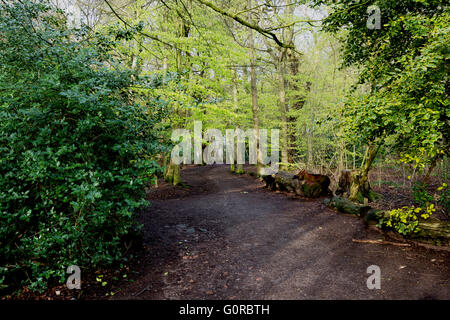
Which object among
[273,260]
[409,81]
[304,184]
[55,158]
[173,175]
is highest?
[409,81]

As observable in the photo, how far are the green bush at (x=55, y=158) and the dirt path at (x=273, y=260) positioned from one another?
3.52ft

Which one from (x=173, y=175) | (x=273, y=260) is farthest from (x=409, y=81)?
(x=173, y=175)

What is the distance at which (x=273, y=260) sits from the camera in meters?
4.23

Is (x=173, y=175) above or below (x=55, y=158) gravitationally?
below

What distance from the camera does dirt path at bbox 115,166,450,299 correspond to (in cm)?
327

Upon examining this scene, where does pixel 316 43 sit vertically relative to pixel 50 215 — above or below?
above

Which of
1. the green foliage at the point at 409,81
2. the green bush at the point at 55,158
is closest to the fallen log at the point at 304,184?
the green foliage at the point at 409,81

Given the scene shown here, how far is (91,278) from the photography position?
11.1ft

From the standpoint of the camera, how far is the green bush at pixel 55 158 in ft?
9.48

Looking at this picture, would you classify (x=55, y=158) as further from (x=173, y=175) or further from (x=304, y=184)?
(x=173, y=175)

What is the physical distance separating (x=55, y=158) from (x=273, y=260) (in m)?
3.69
